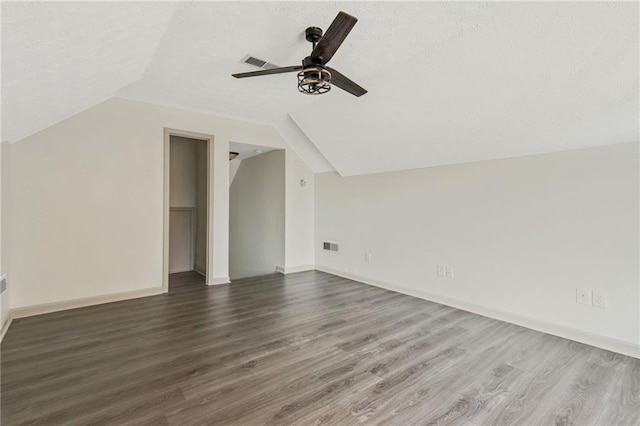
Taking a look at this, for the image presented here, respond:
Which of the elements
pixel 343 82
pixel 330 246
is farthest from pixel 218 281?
pixel 343 82

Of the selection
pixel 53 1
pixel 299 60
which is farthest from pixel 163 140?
pixel 53 1

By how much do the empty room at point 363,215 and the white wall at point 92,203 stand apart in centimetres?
2

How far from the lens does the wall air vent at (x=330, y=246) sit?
17.2 feet

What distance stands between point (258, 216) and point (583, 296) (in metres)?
5.12

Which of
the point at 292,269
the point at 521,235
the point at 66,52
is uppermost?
the point at 66,52

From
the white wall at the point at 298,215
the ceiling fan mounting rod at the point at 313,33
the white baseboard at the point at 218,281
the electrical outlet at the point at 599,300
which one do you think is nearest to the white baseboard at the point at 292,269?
the white wall at the point at 298,215

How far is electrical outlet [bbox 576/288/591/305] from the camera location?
260 centimetres

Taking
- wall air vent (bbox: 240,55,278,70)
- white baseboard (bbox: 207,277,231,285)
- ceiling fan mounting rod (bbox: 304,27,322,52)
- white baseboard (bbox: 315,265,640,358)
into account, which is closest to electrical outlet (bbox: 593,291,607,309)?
white baseboard (bbox: 315,265,640,358)

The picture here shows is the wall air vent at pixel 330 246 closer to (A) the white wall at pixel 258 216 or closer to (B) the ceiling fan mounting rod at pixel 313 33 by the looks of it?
(A) the white wall at pixel 258 216

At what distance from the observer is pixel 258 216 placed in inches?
237

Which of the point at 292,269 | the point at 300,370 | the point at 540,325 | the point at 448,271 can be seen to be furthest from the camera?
the point at 292,269

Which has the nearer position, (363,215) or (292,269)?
(363,215)

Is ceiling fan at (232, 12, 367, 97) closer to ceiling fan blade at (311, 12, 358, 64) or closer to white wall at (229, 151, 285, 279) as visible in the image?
ceiling fan blade at (311, 12, 358, 64)

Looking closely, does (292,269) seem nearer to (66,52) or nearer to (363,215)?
(363,215)
